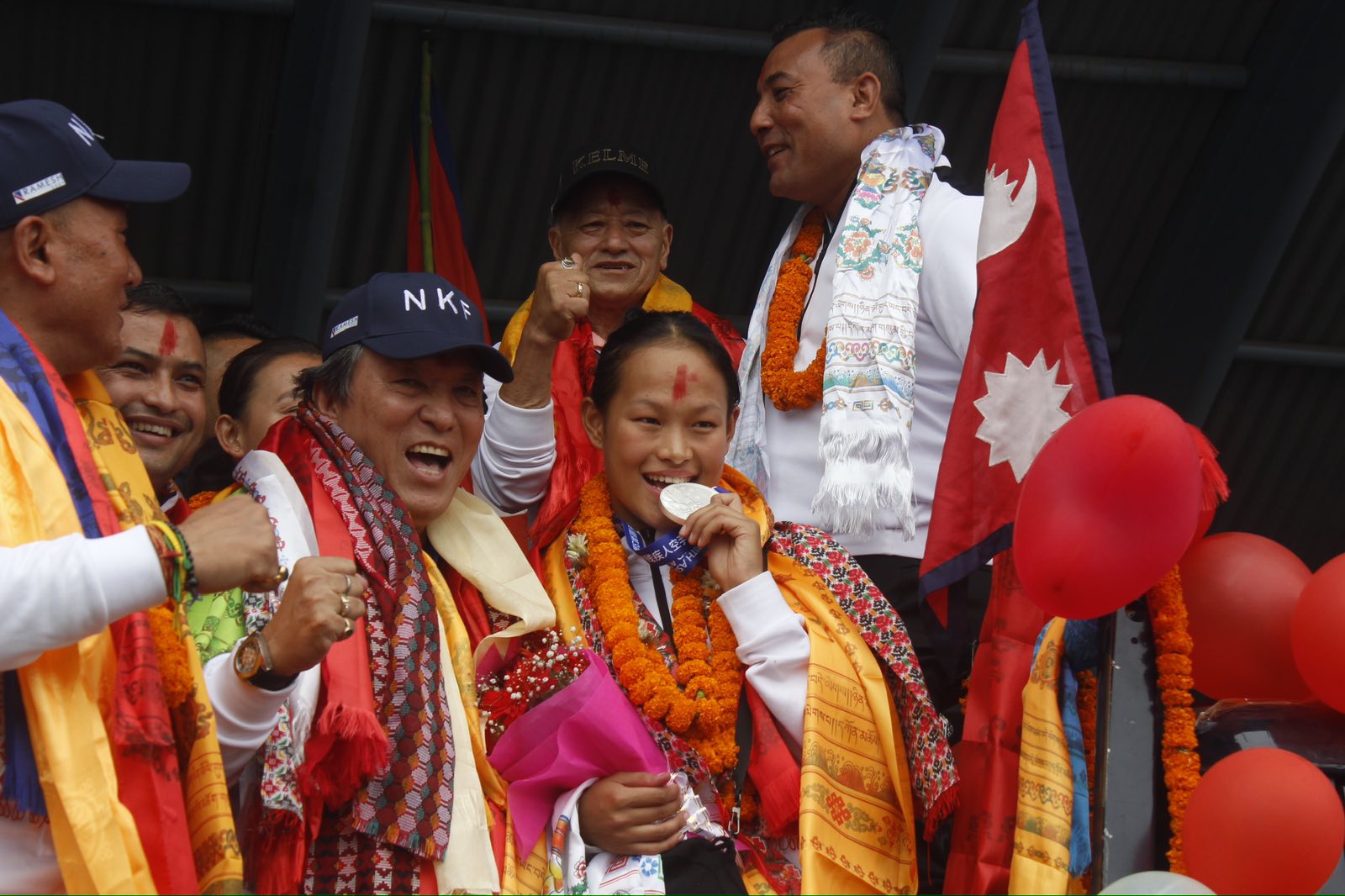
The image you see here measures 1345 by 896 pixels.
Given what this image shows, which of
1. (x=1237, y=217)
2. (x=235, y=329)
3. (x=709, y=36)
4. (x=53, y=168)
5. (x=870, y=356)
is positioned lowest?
(x=235, y=329)

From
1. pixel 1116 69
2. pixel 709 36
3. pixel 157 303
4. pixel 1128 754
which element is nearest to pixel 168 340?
pixel 157 303

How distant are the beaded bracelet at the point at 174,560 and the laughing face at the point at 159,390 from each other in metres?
1.08

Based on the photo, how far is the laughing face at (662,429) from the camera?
3189 mm

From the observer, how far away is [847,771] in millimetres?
2893

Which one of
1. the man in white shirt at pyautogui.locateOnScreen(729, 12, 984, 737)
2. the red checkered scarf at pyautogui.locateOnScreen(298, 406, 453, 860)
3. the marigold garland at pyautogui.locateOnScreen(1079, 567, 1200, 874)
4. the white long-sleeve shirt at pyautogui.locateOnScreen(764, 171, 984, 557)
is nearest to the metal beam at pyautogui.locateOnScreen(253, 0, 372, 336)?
the man in white shirt at pyautogui.locateOnScreen(729, 12, 984, 737)

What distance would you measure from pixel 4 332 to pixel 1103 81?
5.64 meters

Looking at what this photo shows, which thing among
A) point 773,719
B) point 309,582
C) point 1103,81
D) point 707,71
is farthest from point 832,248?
point 1103,81

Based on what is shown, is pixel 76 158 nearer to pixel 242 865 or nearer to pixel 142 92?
pixel 242 865

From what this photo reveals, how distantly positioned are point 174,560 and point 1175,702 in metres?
1.69

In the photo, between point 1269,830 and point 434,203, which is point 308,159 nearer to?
point 434,203

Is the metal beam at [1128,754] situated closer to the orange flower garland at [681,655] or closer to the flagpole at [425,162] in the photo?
the orange flower garland at [681,655]

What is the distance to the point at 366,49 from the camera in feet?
21.1

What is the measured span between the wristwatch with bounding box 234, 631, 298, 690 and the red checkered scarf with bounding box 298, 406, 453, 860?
262 millimetres

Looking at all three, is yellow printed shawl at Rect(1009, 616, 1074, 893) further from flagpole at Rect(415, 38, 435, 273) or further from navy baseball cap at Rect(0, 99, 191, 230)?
flagpole at Rect(415, 38, 435, 273)
